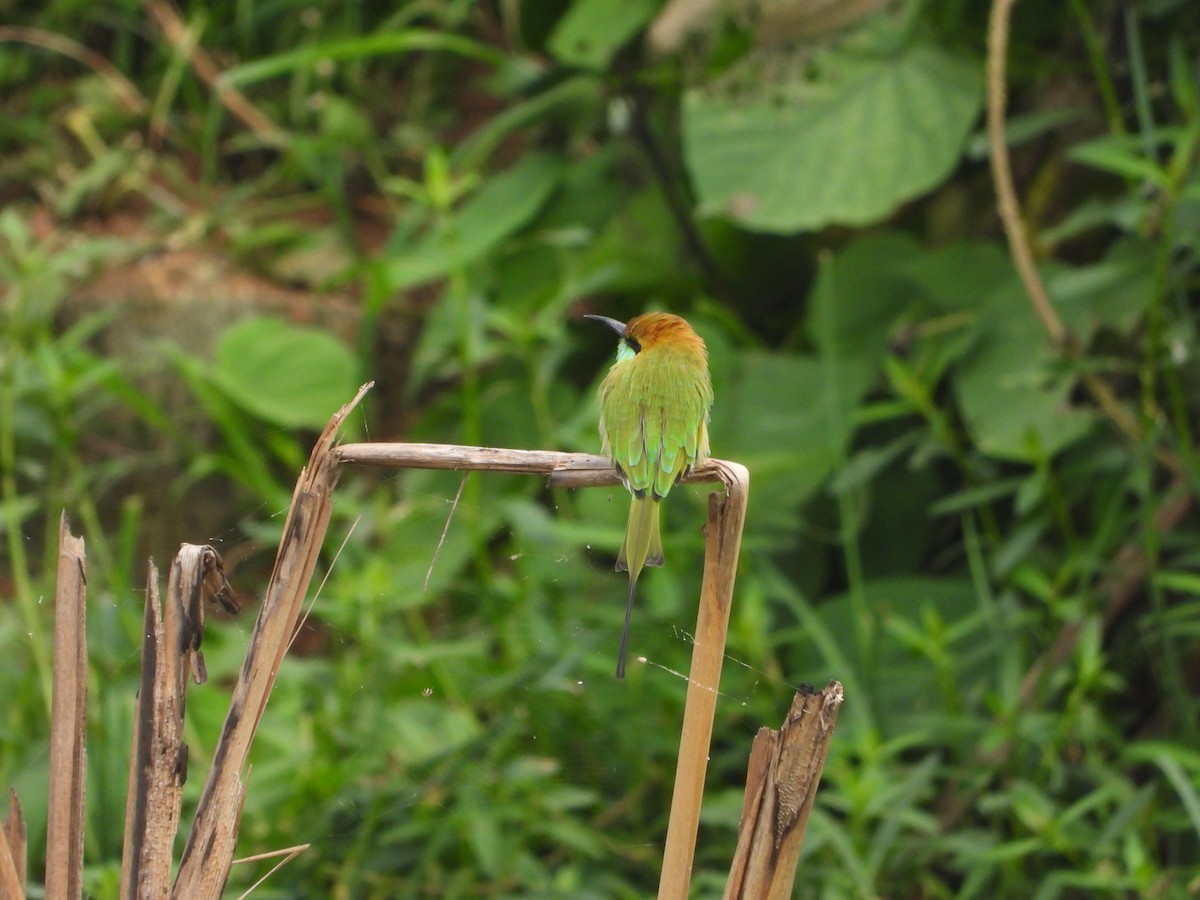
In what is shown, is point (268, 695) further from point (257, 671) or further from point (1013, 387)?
point (1013, 387)

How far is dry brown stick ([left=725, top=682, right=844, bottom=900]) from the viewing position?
938 millimetres

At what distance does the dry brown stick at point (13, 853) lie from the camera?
101 cm

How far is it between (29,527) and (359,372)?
2.88 feet

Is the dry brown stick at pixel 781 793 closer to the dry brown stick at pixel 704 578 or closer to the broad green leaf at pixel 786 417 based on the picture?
the dry brown stick at pixel 704 578

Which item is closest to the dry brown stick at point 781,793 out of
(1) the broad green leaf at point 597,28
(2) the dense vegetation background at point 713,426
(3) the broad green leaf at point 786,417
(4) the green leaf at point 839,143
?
(2) the dense vegetation background at point 713,426

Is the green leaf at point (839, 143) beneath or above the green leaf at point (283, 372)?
above

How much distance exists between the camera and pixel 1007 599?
255cm

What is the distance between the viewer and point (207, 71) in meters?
4.43

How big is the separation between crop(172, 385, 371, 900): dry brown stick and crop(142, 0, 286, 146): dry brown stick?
3.59 m

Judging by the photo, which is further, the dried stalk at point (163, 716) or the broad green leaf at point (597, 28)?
the broad green leaf at point (597, 28)

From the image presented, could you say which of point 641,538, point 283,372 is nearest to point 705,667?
point 641,538

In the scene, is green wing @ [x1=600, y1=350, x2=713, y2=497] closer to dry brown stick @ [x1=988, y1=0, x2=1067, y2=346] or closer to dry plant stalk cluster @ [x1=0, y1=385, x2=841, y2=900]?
dry plant stalk cluster @ [x1=0, y1=385, x2=841, y2=900]

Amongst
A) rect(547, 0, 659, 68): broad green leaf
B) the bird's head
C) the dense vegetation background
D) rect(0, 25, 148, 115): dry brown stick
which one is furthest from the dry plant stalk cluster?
rect(0, 25, 148, 115): dry brown stick

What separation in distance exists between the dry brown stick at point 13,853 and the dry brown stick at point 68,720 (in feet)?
0.09
